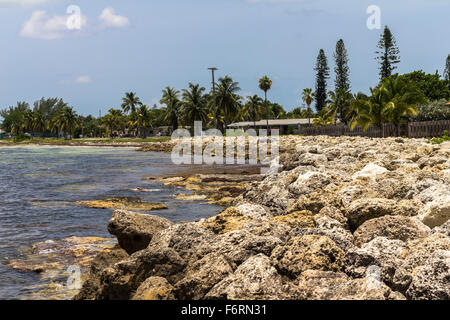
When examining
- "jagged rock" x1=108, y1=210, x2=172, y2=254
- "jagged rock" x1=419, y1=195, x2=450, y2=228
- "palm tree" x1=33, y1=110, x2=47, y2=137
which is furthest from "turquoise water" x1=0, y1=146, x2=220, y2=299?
"palm tree" x1=33, y1=110, x2=47, y2=137

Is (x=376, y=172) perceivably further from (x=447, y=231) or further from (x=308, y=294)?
(x=308, y=294)

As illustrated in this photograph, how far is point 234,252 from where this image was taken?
6035mm

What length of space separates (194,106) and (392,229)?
75.6 meters

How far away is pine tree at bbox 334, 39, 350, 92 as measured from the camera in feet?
254

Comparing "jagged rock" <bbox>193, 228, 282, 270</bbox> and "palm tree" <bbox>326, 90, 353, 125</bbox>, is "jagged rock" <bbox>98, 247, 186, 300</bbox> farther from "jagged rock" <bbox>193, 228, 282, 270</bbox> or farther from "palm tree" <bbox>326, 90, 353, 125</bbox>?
"palm tree" <bbox>326, 90, 353, 125</bbox>

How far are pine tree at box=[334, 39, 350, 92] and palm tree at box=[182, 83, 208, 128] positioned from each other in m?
21.7

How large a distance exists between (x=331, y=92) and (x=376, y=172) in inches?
2748

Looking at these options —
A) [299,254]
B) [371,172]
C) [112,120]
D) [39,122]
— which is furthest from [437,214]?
[39,122]

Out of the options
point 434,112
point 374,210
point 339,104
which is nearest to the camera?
point 374,210

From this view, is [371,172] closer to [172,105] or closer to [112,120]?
[172,105]

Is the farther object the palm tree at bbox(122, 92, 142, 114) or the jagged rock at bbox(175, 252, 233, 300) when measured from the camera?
the palm tree at bbox(122, 92, 142, 114)

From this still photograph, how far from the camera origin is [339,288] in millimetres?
4867

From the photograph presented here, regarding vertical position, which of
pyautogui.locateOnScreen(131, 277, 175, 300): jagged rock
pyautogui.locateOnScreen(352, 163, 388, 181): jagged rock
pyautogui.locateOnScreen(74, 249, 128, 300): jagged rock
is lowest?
pyautogui.locateOnScreen(74, 249, 128, 300): jagged rock

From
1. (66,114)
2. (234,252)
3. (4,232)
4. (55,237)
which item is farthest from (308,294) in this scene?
(66,114)
